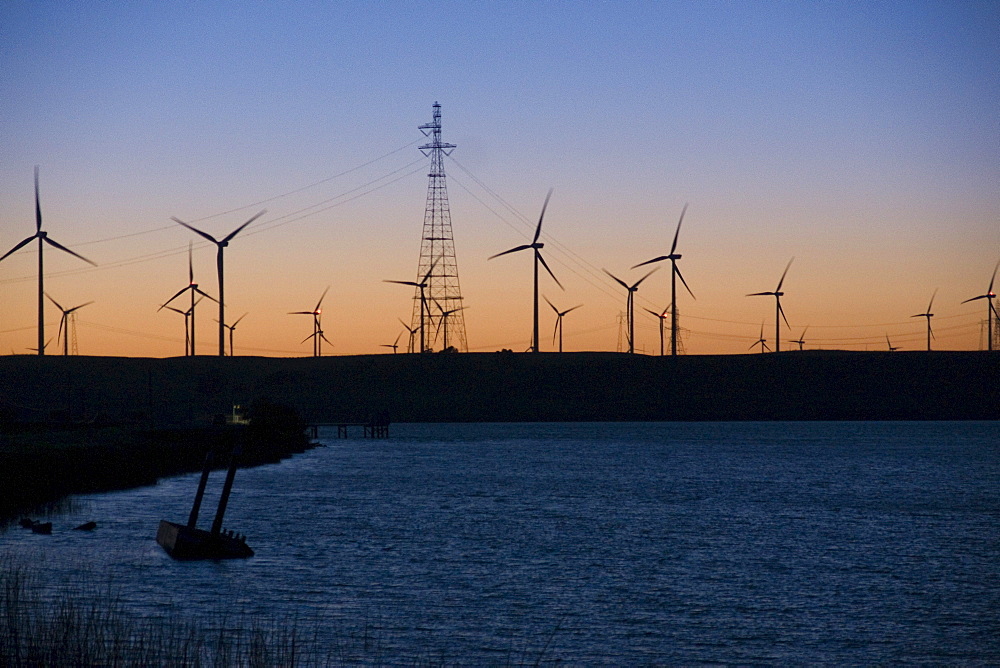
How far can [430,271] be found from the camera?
503 feet

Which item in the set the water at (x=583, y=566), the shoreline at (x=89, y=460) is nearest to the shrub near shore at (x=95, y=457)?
the shoreline at (x=89, y=460)

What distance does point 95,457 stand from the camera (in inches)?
3145

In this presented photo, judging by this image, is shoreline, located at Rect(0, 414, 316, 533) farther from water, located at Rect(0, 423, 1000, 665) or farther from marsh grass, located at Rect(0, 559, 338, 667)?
marsh grass, located at Rect(0, 559, 338, 667)

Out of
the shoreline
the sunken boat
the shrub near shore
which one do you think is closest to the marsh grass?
the sunken boat

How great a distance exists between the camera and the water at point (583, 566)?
35125 millimetres

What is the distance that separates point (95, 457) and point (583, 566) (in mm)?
43328

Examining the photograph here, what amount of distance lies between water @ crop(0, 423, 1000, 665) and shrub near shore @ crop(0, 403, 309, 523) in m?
2.26

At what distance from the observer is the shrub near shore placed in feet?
215

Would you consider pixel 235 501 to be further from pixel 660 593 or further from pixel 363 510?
pixel 660 593

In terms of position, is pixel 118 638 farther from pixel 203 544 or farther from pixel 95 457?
pixel 95 457

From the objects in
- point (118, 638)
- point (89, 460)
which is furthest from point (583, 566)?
point (89, 460)

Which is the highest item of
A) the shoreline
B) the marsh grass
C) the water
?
the shoreline

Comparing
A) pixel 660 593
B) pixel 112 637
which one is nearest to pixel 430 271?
pixel 660 593

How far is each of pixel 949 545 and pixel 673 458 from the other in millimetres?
78947
